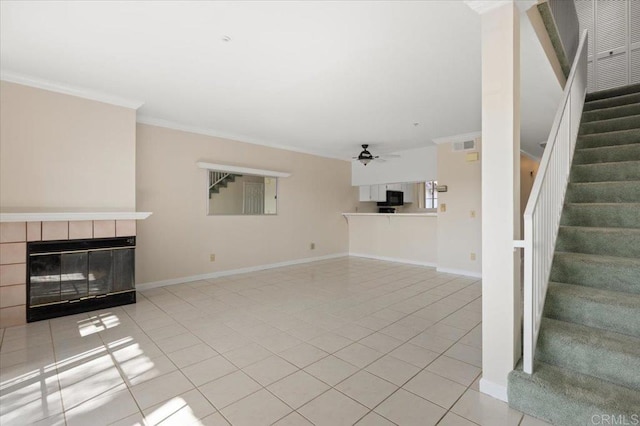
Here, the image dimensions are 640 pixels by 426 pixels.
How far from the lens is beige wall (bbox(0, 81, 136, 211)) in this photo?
295 centimetres

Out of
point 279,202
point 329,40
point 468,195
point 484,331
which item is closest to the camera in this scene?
point 484,331

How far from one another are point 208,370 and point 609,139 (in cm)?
441

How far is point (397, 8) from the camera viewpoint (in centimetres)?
197

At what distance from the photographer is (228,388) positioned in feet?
6.20

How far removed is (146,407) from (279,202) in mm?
4448

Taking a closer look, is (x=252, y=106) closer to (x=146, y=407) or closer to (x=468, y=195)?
(x=146, y=407)

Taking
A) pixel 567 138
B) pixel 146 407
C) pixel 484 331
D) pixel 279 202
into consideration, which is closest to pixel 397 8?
pixel 567 138

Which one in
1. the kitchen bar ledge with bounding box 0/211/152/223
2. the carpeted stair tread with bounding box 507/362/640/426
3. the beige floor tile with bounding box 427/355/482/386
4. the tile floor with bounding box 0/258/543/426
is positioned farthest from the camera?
the kitchen bar ledge with bounding box 0/211/152/223

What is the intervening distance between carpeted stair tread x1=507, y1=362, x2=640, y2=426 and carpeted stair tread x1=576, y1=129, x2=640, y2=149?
2.65m

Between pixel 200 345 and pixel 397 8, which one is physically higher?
pixel 397 8

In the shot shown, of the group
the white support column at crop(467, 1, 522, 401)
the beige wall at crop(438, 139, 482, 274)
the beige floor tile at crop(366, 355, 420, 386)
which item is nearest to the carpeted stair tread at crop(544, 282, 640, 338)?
the white support column at crop(467, 1, 522, 401)

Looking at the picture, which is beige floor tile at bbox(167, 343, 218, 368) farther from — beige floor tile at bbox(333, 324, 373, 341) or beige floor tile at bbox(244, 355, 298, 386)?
beige floor tile at bbox(333, 324, 373, 341)

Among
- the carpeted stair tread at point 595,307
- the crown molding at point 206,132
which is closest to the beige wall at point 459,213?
the crown molding at point 206,132

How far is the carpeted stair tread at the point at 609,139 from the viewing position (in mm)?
2912
